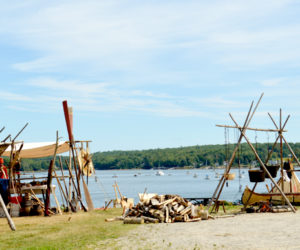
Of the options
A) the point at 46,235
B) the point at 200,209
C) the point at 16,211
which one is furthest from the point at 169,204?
the point at 16,211

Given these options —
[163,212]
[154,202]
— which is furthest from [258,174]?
[154,202]

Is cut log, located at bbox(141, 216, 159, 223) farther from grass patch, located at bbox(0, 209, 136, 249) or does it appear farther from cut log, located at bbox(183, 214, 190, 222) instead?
cut log, located at bbox(183, 214, 190, 222)

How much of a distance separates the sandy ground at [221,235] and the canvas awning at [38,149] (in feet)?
27.1

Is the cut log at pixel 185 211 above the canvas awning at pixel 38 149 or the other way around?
the other way around

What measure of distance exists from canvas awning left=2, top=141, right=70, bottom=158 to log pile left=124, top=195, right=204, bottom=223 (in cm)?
610

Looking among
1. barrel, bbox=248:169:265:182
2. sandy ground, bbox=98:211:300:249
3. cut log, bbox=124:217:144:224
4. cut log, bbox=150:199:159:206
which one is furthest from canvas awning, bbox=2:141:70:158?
barrel, bbox=248:169:265:182

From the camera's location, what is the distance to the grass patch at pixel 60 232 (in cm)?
1324

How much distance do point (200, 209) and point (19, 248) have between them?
28.6 ft

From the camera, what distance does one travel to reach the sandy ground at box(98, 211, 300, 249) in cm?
1233

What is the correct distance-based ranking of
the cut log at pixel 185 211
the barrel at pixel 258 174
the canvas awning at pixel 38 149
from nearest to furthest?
the cut log at pixel 185 211, the barrel at pixel 258 174, the canvas awning at pixel 38 149

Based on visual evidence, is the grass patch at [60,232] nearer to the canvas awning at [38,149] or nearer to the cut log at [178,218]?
the cut log at [178,218]

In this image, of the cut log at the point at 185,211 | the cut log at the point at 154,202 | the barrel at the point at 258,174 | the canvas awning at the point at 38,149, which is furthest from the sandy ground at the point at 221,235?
the canvas awning at the point at 38,149

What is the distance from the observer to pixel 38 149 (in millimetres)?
23375

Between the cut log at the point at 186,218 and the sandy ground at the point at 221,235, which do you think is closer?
the sandy ground at the point at 221,235
